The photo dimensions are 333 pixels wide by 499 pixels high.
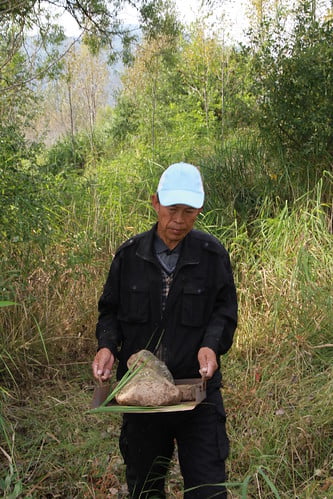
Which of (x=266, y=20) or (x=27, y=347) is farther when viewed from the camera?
(x=266, y=20)

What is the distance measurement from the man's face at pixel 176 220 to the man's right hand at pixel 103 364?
0.46 m

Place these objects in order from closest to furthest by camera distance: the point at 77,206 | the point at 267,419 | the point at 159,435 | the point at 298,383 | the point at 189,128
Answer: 1. the point at 159,435
2. the point at 267,419
3. the point at 298,383
4. the point at 77,206
5. the point at 189,128

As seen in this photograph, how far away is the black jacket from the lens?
221 cm

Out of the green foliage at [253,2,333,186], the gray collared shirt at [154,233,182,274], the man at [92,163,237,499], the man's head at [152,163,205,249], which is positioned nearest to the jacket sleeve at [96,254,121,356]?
the man at [92,163,237,499]

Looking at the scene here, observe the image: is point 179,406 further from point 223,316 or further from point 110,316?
point 110,316

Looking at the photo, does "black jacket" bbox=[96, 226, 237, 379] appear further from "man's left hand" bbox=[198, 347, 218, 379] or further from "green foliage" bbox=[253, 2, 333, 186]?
"green foliage" bbox=[253, 2, 333, 186]

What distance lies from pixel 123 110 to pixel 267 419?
1072 cm

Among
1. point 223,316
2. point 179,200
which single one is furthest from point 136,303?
point 179,200

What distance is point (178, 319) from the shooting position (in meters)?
2.22

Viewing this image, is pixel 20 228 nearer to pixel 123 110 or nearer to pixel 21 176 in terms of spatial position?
pixel 21 176

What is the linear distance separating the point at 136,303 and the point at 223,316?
0.32 meters

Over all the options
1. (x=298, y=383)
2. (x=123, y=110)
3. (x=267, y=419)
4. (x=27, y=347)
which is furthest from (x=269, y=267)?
(x=123, y=110)

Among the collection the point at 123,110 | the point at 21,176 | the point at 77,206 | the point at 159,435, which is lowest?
the point at 159,435

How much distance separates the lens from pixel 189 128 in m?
8.98
